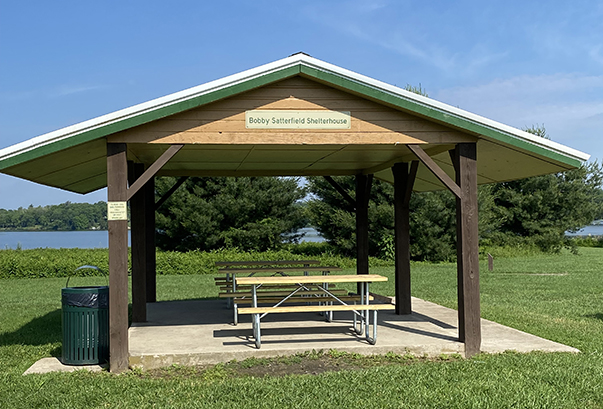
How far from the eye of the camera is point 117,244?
23.9 ft

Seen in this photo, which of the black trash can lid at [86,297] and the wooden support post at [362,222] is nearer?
the black trash can lid at [86,297]

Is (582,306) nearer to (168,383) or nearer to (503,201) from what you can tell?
(168,383)

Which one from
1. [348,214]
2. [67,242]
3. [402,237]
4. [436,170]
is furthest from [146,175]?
[67,242]

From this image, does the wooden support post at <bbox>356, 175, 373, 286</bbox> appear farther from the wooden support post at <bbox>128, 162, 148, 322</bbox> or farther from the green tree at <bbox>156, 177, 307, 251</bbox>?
the green tree at <bbox>156, 177, 307, 251</bbox>

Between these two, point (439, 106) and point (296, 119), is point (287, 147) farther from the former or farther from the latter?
point (439, 106)

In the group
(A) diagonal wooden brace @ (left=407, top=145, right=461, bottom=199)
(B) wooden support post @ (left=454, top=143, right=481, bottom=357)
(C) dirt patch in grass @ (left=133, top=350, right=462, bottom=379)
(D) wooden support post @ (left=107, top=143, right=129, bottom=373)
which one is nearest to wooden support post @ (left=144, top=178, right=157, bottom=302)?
(D) wooden support post @ (left=107, top=143, right=129, bottom=373)

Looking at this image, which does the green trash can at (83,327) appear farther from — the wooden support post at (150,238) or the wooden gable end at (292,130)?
the wooden support post at (150,238)

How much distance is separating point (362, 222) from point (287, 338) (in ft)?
13.9

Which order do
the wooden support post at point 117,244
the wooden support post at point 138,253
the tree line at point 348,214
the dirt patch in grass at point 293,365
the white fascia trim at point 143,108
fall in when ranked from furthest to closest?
1. the tree line at point 348,214
2. the wooden support post at point 138,253
3. the wooden support post at point 117,244
4. the white fascia trim at point 143,108
5. the dirt patch in grass at point 293,365

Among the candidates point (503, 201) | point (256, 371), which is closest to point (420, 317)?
point (256, 371)

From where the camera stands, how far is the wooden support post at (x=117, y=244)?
7.21 meters

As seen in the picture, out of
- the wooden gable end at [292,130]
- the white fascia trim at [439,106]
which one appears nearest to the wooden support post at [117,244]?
the wooden gable end at [292,130]

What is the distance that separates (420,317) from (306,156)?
3279 millimetres

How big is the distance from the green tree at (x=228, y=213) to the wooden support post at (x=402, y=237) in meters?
21.3
